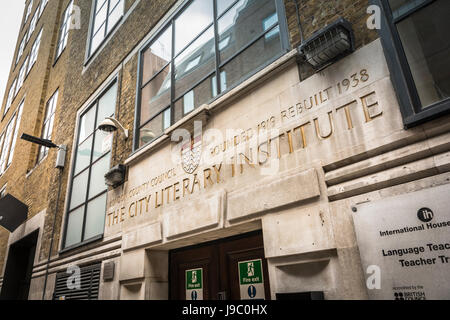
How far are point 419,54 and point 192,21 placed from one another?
402 cm

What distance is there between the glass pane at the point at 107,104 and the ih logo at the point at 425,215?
21.4 ft

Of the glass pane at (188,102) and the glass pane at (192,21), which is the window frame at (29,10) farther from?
the glass pane at (188,102)

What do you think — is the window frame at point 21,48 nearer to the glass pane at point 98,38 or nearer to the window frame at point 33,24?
the window frame at point 33,24

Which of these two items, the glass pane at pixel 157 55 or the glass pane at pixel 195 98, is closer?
the glass pane at pixel 195 98

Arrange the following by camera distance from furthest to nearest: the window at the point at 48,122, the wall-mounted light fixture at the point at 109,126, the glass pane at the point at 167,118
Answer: the window at the point at 48,122
the wall-mounted light fixture at the point at 109,126
the glass pane at the point at 167,118

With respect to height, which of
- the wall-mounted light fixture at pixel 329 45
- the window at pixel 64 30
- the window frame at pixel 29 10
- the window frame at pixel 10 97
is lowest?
the wall-mounted light fixture at pixel 329 45

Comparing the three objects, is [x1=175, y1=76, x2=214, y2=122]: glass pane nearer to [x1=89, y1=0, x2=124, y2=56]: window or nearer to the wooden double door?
the wooden double door

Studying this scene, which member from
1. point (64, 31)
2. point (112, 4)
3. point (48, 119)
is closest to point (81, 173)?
point (112, 4)

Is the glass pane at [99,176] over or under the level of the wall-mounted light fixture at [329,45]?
over

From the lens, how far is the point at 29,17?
1842 cm

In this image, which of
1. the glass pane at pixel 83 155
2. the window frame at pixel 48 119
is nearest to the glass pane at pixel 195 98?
the glass pane at pixel 83 155

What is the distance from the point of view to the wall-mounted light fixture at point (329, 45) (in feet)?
10.00

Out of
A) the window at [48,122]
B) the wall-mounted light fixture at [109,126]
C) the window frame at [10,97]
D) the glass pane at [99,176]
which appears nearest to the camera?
the wall-mounted light fixture at [109,126]
